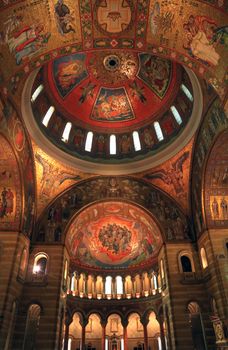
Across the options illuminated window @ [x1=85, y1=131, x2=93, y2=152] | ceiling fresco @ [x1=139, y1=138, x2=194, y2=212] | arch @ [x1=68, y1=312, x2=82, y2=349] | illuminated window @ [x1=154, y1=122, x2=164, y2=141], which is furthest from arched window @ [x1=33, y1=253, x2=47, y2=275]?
illuminated window @ [x1=154, y1=122, x2=164, y2=141]

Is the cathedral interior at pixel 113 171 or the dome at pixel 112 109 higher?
the dome at pixel 112 109

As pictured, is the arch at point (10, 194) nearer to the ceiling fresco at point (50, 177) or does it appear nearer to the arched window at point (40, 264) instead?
the ceiling fresco at point (50, 177)

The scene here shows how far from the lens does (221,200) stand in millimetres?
17250

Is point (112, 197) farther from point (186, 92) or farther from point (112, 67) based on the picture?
point (112, 67)

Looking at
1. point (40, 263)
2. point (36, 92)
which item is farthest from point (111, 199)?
point (36, 92)

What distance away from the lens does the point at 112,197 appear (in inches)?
806

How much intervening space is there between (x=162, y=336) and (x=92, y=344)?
24.4 feet

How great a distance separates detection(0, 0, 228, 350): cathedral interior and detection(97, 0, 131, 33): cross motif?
0.05 m

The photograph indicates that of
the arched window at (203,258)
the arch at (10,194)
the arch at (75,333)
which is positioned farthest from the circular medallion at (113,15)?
the arch at (75,333)

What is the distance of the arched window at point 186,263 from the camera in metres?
18.0

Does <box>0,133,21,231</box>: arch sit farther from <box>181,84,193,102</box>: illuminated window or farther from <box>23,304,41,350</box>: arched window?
<box>181,84,193,102</box>: illuminated window

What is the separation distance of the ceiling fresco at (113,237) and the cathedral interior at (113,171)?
0.41 feet

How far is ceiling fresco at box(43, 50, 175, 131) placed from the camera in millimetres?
18500

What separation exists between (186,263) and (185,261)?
0.48 ft
